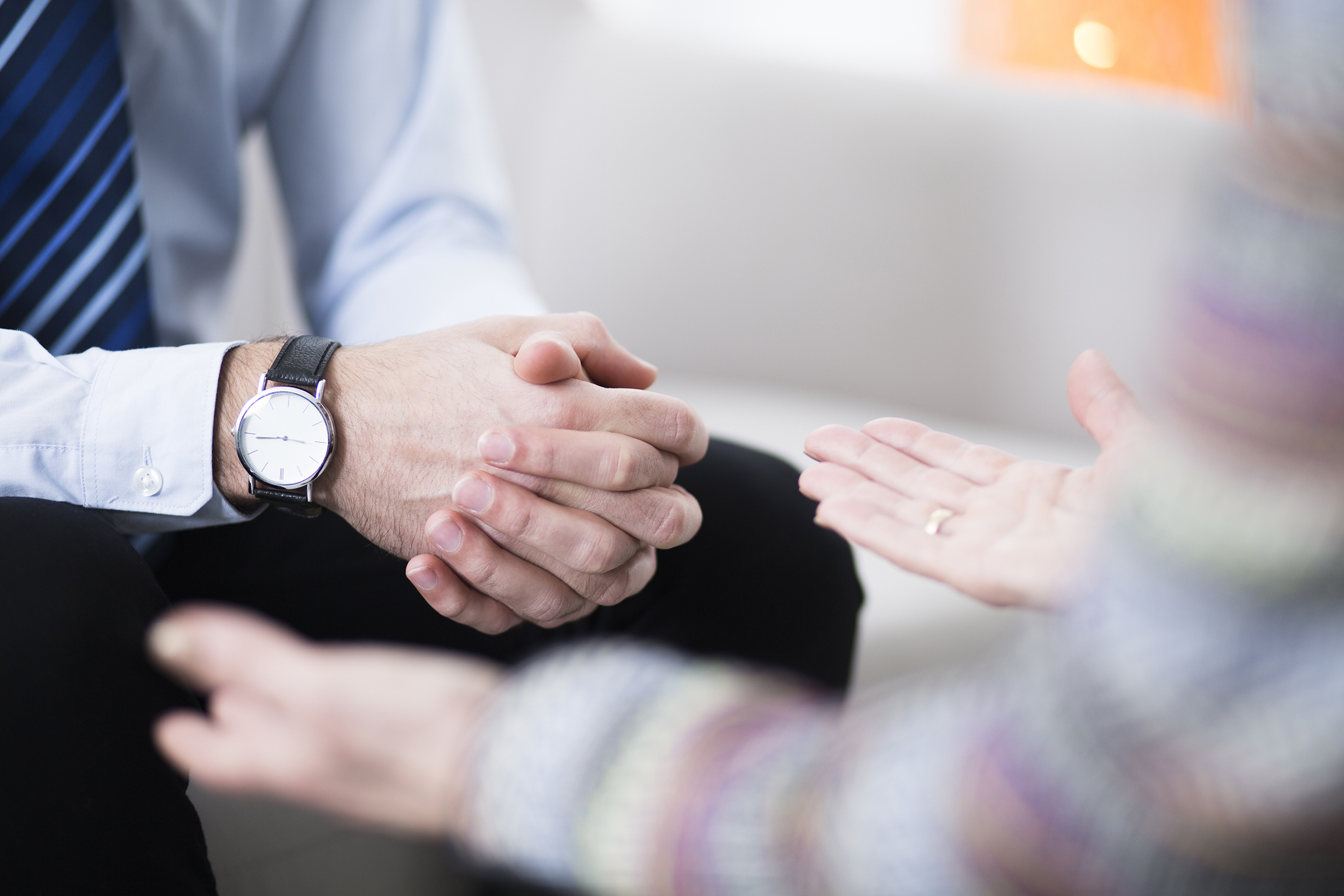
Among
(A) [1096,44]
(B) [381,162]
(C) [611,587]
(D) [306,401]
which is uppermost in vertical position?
(A) [1096,44]

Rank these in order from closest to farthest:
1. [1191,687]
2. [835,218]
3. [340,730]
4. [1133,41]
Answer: [1191,687] → [340,730] → [835,218] → [1133,41]

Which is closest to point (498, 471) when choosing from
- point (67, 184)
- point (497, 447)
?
point (497, 447)

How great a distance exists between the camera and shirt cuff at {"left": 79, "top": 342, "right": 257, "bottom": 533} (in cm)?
65

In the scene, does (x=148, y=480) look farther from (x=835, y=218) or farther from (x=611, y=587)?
(x=835, y=218)

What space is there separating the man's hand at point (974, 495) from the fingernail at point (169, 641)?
Answer: 1.21ft

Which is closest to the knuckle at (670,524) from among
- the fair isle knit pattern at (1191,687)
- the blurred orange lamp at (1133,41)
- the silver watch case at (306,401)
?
the silver watch case at (306,401)

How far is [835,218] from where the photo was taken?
1625 mm

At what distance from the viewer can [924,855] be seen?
284mm

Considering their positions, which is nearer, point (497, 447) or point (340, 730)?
point (340, 730)

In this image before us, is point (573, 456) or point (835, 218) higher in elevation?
point (835, 218)

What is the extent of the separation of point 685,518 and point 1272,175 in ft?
1.60

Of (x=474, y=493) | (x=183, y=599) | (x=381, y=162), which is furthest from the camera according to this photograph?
(x=381, y=162)

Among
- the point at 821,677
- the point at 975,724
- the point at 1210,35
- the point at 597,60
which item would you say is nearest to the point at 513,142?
the point at 597,60

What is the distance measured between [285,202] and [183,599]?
1.84ft
